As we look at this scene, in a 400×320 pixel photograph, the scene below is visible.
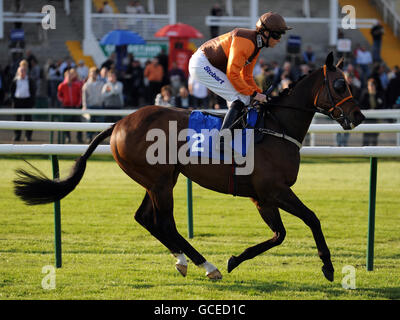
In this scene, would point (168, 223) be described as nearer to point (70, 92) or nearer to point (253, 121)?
point (253, 121)

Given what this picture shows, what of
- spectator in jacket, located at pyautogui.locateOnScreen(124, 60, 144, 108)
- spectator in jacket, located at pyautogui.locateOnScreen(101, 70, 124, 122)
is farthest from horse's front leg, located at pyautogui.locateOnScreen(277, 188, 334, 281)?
spectator in jacket, located at pyautogui.locateOnScreen(124, 60, 144, 108)

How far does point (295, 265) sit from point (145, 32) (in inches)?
638

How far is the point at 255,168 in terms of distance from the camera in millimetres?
5336

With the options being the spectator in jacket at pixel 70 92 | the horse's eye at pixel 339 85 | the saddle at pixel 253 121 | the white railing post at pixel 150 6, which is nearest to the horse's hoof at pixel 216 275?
the saddle at pixel 253 121

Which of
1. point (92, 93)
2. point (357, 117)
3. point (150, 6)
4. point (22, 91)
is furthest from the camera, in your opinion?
point (150, 6)

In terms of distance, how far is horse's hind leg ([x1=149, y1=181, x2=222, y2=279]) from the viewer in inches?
214

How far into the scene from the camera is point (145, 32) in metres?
21.3

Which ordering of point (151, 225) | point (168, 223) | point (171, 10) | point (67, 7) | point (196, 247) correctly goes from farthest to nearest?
1. point (67, 7)
2. point (171, 10)
3. point (196, 247)
4. point (151, 225)
5. point (168, 223)

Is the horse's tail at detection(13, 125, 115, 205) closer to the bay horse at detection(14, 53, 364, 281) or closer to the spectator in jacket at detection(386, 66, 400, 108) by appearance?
the bay horse at detection(14, 53, 364, 281)

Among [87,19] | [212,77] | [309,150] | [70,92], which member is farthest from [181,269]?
[87,19]

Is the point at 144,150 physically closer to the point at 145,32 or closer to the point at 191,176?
the point at 191,176

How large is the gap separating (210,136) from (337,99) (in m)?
0.97

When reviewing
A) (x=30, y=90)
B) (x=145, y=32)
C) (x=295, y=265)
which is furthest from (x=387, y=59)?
(x=295, y=265)

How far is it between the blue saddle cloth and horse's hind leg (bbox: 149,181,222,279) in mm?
361
